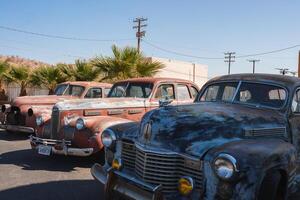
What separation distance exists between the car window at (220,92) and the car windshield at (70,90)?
21.5ft

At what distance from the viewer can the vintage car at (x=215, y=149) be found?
401 cm

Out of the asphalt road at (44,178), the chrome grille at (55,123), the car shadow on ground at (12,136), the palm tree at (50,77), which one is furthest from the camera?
the palm tree at (50,77)

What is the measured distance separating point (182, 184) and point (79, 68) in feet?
51.9

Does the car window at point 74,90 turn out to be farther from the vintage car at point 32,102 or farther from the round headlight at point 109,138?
the round headlight at point 109,138

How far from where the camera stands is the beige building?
49.0 m

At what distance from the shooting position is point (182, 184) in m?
4.28

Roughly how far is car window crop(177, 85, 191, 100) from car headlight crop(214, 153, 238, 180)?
236 inches

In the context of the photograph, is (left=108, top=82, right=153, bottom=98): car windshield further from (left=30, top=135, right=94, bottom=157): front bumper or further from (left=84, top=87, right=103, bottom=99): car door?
(left=30, top=135, right=94, bottom=157): front bumper

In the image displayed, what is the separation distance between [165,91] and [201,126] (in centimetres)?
526

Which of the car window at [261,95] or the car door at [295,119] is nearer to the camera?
the car door at [295,119]

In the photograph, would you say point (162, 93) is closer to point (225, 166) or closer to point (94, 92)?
point (94, 92)

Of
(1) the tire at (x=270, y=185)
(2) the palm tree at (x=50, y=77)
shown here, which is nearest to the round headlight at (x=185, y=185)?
(1) the tire at (x=270, y=185)

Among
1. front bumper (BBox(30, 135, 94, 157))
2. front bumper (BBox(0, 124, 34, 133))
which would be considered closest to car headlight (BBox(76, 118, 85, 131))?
front bumper (BBox(30, 135, 94, 157))

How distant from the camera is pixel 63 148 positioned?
25.8 ft
